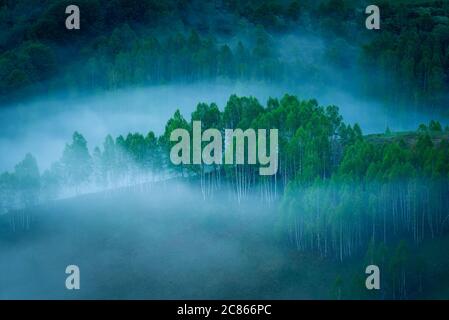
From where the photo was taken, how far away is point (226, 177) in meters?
87.3

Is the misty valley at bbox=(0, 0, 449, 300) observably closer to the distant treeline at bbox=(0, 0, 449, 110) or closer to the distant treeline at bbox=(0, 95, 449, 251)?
the distant treeline at bbox=(0, 95, 449, 251)

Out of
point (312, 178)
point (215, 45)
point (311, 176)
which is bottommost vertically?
point (312, 178)

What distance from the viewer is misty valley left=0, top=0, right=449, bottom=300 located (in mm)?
75062

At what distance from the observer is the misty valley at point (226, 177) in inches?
2955

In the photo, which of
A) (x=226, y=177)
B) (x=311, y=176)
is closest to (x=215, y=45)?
(x=226, y=177)

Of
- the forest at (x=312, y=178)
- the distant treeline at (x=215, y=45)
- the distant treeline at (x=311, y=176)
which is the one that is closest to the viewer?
the forest at (x=312, y=178)

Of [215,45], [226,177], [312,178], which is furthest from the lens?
[215,45]

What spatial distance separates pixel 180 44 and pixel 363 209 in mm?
57257

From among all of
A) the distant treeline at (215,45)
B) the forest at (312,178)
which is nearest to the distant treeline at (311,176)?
the forest at (312,178)

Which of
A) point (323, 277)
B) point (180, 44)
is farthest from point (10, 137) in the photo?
point (323, 277)

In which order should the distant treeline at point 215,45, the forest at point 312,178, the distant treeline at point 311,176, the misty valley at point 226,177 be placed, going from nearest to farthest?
the misty valley at point 226,177, the forest at point 312,178, the distant treeline at point 311,176, the distant treeline at point 215,45

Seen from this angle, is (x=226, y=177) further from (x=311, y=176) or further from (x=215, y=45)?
(x=215, y=45)

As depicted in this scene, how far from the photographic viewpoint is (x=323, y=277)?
74062 millimetres

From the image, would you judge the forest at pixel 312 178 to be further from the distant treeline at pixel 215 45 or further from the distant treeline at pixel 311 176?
the distant treeline at pixel 215 45
